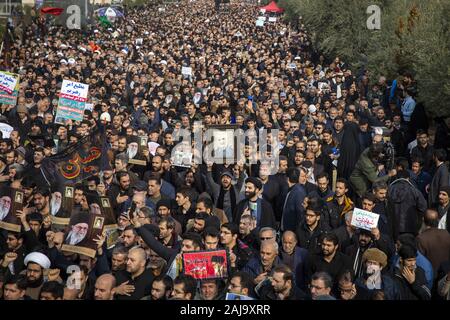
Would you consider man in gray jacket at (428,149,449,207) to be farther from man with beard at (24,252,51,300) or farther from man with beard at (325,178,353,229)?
man with beard at (24,252,51,300)

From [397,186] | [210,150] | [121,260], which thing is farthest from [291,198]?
[121,260]

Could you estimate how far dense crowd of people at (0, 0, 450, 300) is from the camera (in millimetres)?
5727

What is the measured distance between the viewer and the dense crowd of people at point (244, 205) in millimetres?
5727

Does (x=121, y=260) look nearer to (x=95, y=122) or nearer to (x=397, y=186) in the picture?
(x=397, y=186)

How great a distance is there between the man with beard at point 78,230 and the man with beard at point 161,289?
128 centimetres

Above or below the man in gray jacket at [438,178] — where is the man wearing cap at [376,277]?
below

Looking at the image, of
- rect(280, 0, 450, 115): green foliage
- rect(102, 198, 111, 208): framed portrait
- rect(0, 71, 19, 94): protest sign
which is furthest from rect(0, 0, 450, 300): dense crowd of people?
rect(280, 0, 450, 115): green foliage

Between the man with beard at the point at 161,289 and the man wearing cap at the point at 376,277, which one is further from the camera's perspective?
the man wearing cap at the point at 376,277

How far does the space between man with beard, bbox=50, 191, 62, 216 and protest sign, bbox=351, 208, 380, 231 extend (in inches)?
120

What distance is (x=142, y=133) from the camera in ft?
37.9

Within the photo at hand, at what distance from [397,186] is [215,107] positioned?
25.4ft

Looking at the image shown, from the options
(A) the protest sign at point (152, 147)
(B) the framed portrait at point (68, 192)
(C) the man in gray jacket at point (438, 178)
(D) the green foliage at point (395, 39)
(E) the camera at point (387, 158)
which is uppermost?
(D) the green foliage at point (395, 39)

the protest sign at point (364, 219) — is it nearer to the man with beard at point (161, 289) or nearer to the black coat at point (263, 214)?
the black coat at point (263, 214)

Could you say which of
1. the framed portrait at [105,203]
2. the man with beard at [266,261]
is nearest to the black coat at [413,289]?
the man with beard at [266,261]
